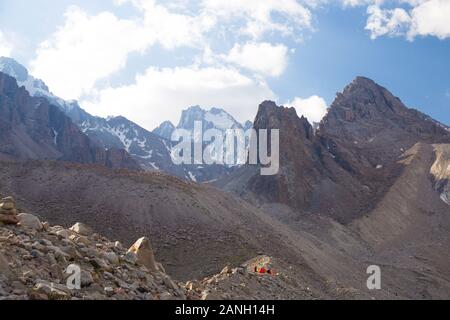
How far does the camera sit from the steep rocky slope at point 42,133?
139500 millimetres

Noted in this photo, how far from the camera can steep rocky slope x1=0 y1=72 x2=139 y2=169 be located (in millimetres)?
139500

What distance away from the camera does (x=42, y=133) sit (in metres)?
152

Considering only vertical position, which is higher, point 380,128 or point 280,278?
point 380,128

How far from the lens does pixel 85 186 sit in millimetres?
45156

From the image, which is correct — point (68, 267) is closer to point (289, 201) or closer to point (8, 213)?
point (8, 213)

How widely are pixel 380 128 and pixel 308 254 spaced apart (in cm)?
9271

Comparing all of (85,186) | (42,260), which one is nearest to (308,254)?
(85,186)

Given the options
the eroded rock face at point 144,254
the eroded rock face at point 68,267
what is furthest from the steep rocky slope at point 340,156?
the eroded rock face at point 68,267

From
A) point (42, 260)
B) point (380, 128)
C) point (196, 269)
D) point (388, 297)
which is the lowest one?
point (388, 297)

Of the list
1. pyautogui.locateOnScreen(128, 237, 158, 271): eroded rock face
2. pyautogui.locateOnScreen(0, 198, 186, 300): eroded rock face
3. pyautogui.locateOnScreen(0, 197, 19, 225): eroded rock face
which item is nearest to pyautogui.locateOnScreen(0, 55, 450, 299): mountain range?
pyautogui.locateOnScreen(128, 237, 158, 271): eroded rock face

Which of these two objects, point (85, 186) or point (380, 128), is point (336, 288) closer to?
point (85, 186)

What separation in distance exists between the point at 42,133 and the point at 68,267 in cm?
14807

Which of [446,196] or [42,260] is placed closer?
[42,260]
